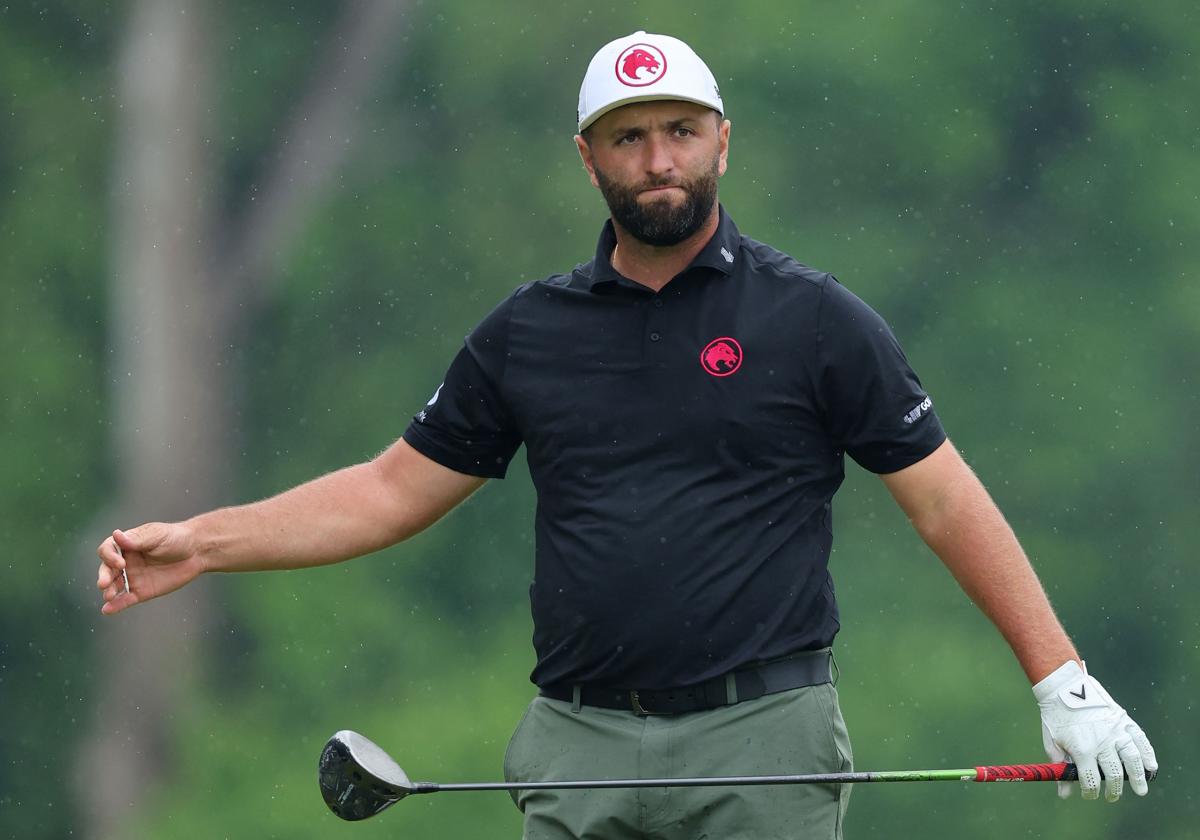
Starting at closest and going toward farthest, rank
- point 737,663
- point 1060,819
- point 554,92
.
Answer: point 737,663, point 1060,819, point 554,92

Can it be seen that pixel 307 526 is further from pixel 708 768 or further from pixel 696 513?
pixel 708 768

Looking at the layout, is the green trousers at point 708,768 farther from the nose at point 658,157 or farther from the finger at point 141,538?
the nose at point 658,157

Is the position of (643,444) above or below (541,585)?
above

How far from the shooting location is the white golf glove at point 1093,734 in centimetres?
378

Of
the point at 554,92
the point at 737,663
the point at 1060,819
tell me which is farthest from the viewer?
the point at 554,92

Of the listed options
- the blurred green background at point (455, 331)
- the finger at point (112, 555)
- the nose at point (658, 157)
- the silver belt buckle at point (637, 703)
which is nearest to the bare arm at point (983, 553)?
the silver belt buckle at point (637, 703)

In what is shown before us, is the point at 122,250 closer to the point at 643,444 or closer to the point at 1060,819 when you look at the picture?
the point at 1060,819

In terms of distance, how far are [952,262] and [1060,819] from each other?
2728 millimetres

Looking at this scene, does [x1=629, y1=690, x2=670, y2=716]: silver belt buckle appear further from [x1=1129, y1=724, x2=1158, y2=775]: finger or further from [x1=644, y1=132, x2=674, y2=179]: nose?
[x1=644, y1=132, x2=674, y2=179]: nose

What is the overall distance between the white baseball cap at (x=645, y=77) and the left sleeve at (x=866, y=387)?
19.1 inches

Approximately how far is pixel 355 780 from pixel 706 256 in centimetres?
122

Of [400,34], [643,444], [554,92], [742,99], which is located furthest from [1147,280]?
[643,444]

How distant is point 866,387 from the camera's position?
12.9ft

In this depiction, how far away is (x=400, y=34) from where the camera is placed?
10.6 metres
